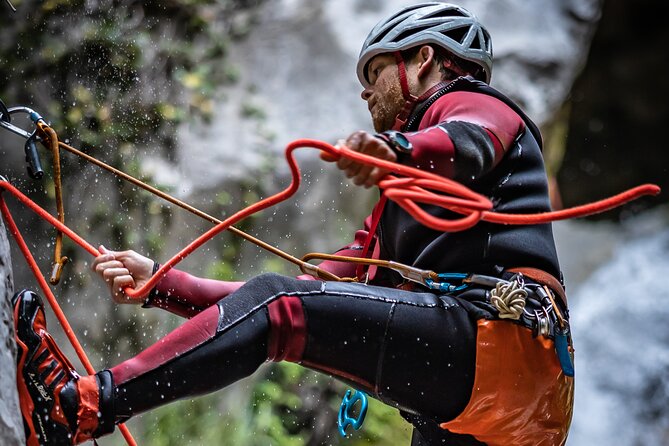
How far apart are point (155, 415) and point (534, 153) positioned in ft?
10.6

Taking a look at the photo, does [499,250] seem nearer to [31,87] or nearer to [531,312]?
[531,312]

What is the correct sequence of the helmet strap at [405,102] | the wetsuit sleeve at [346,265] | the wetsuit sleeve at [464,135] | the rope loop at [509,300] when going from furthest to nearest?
1. the wetsuit sleeve at [346,265]
2. the helmet strap at [405,102]
3. the rope loop at [509,300]
4. the wetsuit sleeve at [464,135]

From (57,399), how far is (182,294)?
65 cm

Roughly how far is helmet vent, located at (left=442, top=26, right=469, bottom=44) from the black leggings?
2.92ft

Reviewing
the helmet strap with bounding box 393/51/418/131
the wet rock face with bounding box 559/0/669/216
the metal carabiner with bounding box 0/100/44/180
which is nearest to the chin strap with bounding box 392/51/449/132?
the helmet strap with bounding box 393/51/418/131

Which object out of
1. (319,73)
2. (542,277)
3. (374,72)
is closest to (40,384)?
(542,277)

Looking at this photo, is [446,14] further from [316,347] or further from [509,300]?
[316,347]

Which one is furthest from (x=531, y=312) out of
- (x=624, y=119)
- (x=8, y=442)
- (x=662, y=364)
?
(x=624, y=119)

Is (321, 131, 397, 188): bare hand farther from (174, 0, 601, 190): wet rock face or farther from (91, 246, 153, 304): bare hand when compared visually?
(174, 0, 601, 190): wet rock face

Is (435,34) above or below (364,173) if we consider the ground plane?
above

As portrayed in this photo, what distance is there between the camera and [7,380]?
1.82 metres

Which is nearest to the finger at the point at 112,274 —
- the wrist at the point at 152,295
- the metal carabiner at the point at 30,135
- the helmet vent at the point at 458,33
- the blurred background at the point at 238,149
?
the wrist at the point at 152,295

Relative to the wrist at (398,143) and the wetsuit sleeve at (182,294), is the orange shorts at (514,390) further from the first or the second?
the wetsuit sleeve at (182,294)

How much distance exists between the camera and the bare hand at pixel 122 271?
7.57ft
